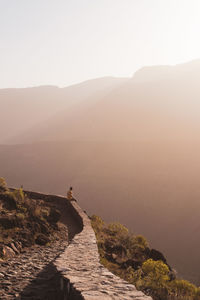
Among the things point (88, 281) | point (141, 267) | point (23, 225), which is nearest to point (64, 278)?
point (88, 281)

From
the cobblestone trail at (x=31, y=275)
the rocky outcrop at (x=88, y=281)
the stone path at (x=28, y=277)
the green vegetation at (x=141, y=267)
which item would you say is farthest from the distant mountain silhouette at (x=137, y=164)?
the rocky outcrop at (x=88, y=281)

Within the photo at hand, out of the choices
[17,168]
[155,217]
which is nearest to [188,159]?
[155,217]

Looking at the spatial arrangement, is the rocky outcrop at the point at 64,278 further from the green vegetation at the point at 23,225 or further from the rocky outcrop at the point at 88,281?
the green vegetation at the point at 23,225

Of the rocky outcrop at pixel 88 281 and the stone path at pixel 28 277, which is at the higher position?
the rocky outcrop at pixel 88 281

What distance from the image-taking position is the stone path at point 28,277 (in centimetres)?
386

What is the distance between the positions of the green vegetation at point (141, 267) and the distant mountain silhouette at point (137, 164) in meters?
24.9

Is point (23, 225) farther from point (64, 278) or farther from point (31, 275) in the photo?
point (64, 278)

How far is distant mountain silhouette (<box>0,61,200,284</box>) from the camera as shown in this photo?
50219mm

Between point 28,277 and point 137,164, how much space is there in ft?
231

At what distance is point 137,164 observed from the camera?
7400 cm

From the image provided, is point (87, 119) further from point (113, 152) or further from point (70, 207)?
point (70, 207)

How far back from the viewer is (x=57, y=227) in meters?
10.2

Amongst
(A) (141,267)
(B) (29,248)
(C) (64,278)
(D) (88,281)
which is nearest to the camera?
(D) (88,281)

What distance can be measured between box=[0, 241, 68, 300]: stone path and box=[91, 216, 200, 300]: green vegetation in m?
1.67
